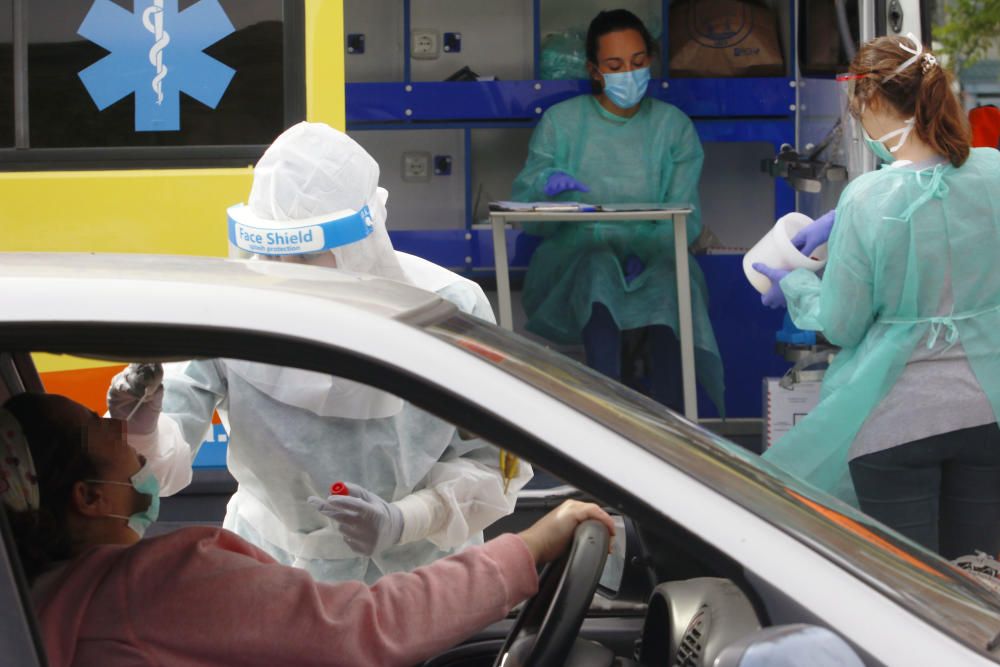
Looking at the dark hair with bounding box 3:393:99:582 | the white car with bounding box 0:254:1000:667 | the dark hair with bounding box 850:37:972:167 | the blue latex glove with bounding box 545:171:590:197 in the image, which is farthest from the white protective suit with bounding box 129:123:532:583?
the blue latex glove with bounding box 545:171:590:197

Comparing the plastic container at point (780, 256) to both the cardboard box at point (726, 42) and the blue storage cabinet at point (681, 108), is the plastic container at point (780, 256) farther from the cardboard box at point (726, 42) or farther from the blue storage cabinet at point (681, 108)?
the cardboard box at point (726, 42)

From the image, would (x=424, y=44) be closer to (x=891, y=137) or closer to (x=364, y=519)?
(x=891, y=137)

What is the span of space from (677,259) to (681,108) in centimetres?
108

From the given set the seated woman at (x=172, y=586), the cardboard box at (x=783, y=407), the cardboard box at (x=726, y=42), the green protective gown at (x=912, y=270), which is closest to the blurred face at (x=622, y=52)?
the cardboard box at (x=726, y=42)

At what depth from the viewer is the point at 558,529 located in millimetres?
1968

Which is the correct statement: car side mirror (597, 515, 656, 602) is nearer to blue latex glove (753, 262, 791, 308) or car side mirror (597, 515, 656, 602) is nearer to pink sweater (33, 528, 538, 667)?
pink sweater (33, 528, 538, 667)

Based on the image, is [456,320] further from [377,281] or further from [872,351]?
[872,351]

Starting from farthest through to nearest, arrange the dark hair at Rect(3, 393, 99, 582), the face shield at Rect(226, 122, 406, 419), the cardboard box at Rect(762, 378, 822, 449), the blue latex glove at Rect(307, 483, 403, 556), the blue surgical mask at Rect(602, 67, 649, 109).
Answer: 1. the blue surgical mask at Rect(602, 67, 649, 109)
2. the cardboard box at Rect(762, 378, 822, 449)
3. the face shield at Rect(226, 122, 406, 419)
4. the blue latex glove at Rect(307, 483, 403, 556)
5. the dark hair at Rect(3, 393, 99, 582)

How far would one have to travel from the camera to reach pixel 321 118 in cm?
385

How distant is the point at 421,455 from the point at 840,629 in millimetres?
1132

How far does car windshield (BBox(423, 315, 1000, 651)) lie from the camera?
5.17 ft

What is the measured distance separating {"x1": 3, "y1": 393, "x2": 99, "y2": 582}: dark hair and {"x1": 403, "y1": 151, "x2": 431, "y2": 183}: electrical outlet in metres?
5.78

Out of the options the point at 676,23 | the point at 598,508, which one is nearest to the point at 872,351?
the point at 598,508

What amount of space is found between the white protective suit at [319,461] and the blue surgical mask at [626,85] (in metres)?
4.14
